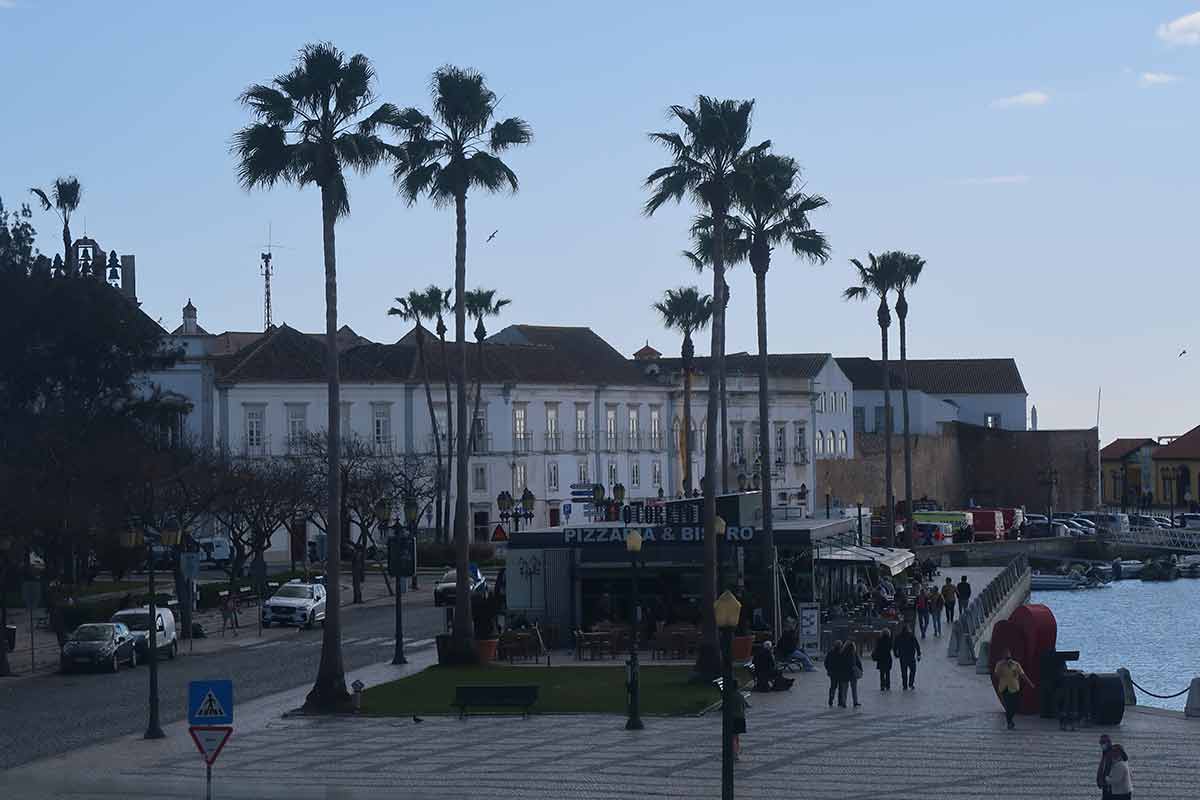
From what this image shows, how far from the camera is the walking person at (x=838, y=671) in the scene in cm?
3319

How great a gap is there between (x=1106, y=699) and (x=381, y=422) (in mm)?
57101

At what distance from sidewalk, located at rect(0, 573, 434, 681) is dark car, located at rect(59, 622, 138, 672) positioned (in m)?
1.20

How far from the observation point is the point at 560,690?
36.1 meters

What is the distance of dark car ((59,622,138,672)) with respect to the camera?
42844mm

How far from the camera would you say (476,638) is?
42.2 metres

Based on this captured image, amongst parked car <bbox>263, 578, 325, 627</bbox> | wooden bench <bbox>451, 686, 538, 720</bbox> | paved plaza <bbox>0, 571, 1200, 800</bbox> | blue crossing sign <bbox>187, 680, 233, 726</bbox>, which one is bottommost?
paved plaza <bbox>0, 571, 1200, 800</bbox>

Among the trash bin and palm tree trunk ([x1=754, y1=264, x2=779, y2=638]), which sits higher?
palm tree trunk ([x1=754, y1=264, x2=779, y2=638])

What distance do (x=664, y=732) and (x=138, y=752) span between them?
8.55 metres

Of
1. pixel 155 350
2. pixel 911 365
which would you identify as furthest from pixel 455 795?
pixel 911 365

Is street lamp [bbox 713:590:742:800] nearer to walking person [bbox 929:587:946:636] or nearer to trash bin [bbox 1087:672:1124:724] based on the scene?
trash bin [bbox 1087:672:1124:724]

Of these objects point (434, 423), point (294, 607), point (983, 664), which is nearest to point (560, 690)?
point (983, 664)

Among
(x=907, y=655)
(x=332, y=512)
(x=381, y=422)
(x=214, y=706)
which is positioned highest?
(x=381, y=422)

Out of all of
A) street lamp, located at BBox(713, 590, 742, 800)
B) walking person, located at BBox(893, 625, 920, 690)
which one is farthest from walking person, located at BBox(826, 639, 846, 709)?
street lamp, located at BBox(713, 590, 742, 800)

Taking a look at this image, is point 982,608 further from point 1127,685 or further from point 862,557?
point 1127,685
